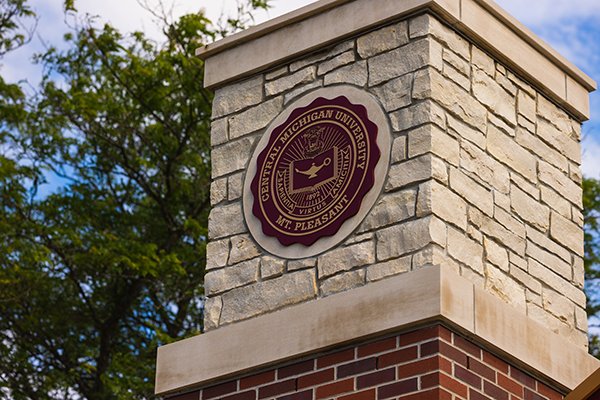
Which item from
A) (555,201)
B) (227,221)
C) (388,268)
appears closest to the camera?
(388,268)

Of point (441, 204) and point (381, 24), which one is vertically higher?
point (381, 24)

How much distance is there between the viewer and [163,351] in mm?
7953

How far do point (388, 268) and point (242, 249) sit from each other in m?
0.99

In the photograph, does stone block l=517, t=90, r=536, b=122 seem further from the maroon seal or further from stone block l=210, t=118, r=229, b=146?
stone block l=210, t=118, r=229, b=146

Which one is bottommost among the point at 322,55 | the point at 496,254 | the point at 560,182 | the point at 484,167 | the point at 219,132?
the point at 496,254

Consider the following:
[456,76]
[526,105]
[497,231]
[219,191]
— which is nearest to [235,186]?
[219,191]

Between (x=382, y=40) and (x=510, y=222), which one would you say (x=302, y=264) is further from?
(x=382, y=40)

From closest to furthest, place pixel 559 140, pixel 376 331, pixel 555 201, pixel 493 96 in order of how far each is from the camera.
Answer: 1. pixel 376 331
2. pixel 493 96
3. pixel 555 201
4. pixel 559 140

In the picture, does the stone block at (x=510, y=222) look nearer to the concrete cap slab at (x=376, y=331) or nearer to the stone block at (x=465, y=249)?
the stone block at (x=465, y=249)

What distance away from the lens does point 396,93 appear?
765 centimetres

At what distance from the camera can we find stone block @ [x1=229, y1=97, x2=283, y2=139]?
813 centimetres

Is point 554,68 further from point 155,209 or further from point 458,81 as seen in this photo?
point 155,209

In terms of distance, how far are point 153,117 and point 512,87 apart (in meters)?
9.15

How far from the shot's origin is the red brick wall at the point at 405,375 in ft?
22.6
